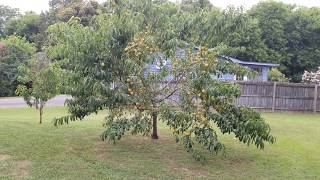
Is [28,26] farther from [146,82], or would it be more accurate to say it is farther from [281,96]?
[146,82]

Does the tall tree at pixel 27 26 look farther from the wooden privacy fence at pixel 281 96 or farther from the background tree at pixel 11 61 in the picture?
the wooden privacy fence at pixel 281 96

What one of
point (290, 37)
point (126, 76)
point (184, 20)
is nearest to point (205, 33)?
point (184, 20)

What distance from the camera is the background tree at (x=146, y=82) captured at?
8727 mm

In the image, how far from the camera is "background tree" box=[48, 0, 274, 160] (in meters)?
8.73

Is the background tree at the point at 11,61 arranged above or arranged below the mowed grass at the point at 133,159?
above

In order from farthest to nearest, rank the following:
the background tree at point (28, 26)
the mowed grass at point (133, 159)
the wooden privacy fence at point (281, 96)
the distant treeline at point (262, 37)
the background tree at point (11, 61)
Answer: the background tree at point (28, 26)
the distant treeline at point (262, 37)
the background tree at point (11, 61)
the wooden privacy fence at point (281, 96)
the mowed grass at point (133, 159)

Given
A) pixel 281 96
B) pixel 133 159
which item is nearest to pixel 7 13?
pixel 281 96

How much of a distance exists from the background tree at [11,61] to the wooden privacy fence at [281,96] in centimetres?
1932

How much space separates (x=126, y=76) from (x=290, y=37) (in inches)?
1461

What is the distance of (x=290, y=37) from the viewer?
43938 mm

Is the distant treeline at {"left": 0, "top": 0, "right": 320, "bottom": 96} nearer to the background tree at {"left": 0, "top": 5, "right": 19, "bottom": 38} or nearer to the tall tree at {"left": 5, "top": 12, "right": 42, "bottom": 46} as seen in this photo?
the tall tree at {"left": 5, "top": 12, "right": 42, "bottom": 46}

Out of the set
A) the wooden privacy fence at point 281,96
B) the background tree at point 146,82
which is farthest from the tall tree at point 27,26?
the background tree at point 146,82

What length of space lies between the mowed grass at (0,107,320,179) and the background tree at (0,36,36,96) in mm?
25727

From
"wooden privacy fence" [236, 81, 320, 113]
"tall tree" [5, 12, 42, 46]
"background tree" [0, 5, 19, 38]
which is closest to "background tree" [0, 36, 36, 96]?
"tall tree" [5, 12, 42, 46]
